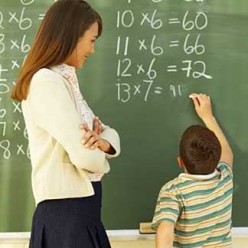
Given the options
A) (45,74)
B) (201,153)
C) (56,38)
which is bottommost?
(201,153)

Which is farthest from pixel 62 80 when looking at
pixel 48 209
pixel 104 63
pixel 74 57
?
pixel 104 63

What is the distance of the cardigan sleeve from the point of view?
160cm

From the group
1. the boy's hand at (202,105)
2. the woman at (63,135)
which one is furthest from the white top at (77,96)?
the boy's hand at (202,105)

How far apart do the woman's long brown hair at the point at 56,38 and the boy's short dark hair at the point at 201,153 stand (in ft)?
1.70

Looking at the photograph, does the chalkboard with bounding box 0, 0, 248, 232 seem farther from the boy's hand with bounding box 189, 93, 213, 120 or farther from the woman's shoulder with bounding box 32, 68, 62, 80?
the woman's shoulder with bounding box 32, 68, 62, 80

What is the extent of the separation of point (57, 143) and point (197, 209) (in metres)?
0.54

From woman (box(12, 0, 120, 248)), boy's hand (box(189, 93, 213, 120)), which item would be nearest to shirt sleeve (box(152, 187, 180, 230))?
woman (box(12, 0, 120, 248))

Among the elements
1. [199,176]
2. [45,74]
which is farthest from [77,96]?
[199,176]

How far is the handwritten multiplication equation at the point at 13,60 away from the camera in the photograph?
223 cm

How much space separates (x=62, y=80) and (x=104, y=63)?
1.99ft

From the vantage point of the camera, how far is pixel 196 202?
6.14 ft

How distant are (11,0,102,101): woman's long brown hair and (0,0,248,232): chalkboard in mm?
555

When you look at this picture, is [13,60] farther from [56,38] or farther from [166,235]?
[166,235]

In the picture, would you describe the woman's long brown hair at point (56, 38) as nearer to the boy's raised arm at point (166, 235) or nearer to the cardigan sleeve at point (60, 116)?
the cardigan sleeve at point (60, 116)
